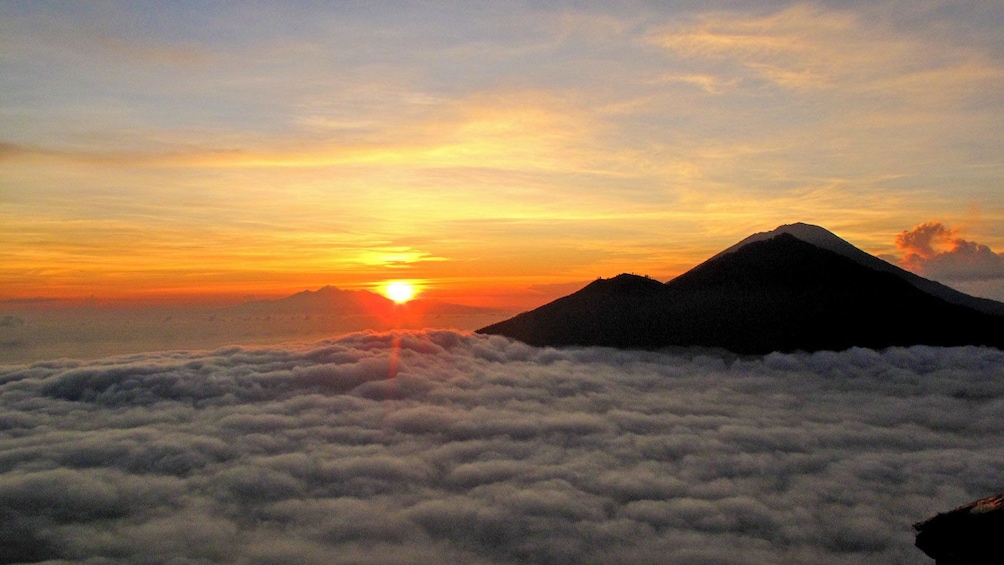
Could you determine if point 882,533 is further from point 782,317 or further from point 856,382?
point 782,317

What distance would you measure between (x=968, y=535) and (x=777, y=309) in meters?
87.4

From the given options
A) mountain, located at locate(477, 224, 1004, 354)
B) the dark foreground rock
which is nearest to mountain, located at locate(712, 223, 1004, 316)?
mountain, located at locate(477, 224, 1004, 354)

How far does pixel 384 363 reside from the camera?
94875 millimetres

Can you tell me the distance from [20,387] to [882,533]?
106 m

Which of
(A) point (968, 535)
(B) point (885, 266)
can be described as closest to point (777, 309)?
(B) point (885, 266)

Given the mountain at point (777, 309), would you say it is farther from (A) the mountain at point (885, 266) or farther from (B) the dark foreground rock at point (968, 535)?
(B) the dark foreground rock at point (968, 535)

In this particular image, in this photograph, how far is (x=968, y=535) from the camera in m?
15.4

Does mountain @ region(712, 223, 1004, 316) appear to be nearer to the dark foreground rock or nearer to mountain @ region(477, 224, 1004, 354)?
mountain @ region(477, 224, 1004, 354)

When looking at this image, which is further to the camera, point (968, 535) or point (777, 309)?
point (777, 309)

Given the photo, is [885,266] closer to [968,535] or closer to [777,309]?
[777,309]

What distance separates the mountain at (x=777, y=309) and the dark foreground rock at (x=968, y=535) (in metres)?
81.8

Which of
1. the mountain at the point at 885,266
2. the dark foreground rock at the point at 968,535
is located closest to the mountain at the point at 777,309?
the mountain at the point at 885,266

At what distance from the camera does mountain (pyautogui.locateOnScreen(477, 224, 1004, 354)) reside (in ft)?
301

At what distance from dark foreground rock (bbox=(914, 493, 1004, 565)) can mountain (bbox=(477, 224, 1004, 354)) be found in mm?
81751
